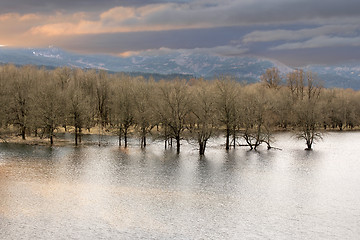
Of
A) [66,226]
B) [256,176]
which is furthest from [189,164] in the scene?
[66,226]

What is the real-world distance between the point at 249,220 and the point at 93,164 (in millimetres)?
30562

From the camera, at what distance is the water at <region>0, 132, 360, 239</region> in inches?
1217

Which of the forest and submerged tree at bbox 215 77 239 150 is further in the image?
submerged tree at bbox 215 77 239 150

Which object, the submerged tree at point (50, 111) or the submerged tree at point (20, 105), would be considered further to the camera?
the submerged tree at point (20, 105)

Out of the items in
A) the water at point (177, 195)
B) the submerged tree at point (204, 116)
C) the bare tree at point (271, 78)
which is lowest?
the water at point (177, 195)

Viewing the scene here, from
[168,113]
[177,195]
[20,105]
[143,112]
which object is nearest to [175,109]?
[168,113]

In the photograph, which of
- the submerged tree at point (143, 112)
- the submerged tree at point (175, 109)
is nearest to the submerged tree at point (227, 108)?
the submerged tree at point (175, 109)

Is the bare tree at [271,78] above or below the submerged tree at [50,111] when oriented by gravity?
above

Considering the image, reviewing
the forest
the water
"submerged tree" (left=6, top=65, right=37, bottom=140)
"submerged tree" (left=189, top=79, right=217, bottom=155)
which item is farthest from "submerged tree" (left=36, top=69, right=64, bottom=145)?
"submerged tree" (left=189, top=79, right=217, bottom=155)

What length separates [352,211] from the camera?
36.2 m

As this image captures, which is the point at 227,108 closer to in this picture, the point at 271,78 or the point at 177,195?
the point at 177,195

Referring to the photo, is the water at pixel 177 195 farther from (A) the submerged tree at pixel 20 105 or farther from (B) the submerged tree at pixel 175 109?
(A) the submerged tree at pixel 20 105

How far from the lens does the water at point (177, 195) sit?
30922 mm

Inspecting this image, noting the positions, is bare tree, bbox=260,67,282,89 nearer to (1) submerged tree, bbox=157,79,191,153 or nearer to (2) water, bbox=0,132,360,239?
(2) water, bbox=0,132,360,239
